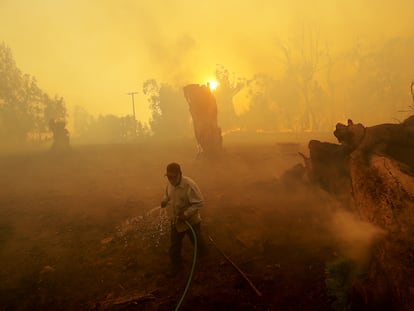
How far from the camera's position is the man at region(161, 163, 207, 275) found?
6254mm

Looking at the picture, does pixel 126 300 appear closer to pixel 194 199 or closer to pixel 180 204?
pixel 180 204

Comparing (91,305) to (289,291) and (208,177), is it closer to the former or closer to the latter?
(289,291)

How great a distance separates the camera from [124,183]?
17.6 meters

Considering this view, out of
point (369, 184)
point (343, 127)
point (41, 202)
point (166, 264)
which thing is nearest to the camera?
point (369, 184)

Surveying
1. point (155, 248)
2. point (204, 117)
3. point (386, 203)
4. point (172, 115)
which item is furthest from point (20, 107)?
point (386, 203)

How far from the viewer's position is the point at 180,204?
21.1 ft

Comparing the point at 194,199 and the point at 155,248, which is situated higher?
the point at 194,199

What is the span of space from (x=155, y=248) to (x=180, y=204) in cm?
219

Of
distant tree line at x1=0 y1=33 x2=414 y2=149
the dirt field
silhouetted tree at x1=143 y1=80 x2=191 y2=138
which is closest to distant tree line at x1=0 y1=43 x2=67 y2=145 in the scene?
distant tree line at x1=0 y1=33 x2=414 y2=149

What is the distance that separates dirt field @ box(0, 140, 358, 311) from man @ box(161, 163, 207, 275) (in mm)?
521

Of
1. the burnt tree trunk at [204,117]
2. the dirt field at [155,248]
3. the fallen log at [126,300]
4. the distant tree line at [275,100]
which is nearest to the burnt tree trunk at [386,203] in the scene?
the dirt field at [155,248]

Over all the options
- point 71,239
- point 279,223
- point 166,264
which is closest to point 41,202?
point 71,239

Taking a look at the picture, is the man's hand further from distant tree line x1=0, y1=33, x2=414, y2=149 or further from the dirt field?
distant tree line x1=0, y1=33, x2=414, y2=149

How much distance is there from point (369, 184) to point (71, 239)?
7.65 metres
